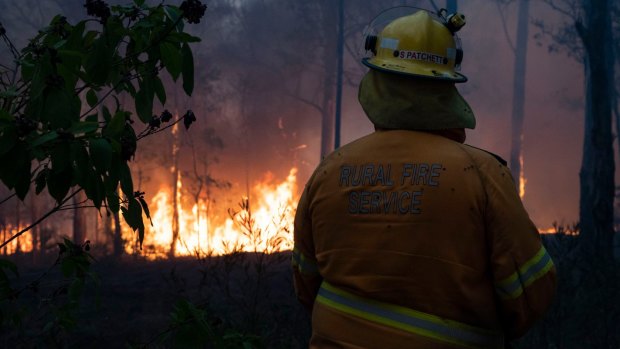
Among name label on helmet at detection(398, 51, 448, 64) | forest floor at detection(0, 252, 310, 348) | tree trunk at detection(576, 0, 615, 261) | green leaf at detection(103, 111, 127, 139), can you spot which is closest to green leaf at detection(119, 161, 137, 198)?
green leaf at detection(103, 111, 127, 139)

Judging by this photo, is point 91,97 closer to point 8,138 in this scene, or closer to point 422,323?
point 8,138

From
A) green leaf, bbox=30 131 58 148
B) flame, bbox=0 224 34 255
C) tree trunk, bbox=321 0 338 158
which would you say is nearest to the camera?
green leaf, bbox=30 131 58 148

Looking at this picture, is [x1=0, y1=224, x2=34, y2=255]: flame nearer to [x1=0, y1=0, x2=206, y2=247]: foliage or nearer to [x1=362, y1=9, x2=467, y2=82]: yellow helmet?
[x1=0, y1=0, x2=206, y2=247]: foliage

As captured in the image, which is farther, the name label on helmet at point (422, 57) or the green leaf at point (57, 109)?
the name label on helmet at point (422, 57)

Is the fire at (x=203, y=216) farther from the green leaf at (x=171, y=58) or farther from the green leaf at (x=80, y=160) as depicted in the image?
the green leaf at (x=80, y=160)

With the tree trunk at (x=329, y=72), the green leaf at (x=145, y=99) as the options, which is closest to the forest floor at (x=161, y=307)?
the green leaf at (x=145, y=99)

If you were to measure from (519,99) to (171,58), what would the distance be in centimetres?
3311

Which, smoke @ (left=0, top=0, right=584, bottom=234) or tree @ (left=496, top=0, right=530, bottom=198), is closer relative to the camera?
smoke @ (left=0, top=0, right=584, bottom=234)

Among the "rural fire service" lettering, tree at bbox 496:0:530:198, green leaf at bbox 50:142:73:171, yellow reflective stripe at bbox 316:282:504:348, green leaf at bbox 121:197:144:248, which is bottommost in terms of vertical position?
yellow reflective stripe at bbox 316:282:504:348

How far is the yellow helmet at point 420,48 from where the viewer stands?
7.88ft

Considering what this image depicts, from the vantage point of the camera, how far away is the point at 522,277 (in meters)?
2.09

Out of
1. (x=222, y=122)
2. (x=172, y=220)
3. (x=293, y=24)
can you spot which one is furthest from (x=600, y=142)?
(x=222, y=122)

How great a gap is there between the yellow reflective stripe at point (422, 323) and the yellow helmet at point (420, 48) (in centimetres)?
82

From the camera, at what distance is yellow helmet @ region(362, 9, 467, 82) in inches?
94.5
